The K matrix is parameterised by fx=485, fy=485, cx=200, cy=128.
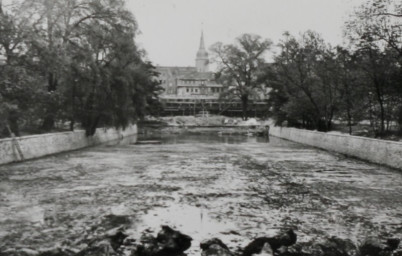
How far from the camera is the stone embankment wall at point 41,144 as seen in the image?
22109mm

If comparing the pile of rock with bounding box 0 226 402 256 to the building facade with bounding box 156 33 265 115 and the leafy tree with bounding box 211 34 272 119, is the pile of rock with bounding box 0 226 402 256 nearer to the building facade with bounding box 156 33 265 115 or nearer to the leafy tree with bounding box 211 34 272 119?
the building facade with bounding box 156 33 265 115

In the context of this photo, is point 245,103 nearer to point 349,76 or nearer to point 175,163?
point 349,76

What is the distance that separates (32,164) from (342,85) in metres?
23.1

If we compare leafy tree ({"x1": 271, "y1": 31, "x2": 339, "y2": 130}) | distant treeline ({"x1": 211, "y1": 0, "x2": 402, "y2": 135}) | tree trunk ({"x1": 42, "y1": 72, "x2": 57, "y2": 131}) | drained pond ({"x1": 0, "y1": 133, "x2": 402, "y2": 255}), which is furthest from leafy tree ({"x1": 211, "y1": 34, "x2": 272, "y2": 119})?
drained pond ({"x1": 0, "y1": 133, "x2": 402, "y2": 255})

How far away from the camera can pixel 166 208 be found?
11.1 m

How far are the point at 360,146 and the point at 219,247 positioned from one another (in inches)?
784

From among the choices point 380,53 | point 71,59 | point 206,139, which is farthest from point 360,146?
point 206,139

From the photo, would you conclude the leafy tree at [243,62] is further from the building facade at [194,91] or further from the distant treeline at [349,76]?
the distant treeline at [349,76]

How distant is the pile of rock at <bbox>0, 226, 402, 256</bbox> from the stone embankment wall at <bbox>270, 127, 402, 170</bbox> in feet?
43.9

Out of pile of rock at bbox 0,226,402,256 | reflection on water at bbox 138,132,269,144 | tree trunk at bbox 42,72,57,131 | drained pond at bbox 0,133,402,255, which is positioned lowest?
reflection on water at bbox 138,132,269,144

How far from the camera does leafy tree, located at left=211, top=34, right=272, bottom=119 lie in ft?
297

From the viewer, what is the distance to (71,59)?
107ft

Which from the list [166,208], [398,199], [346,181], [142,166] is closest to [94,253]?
[166,208]

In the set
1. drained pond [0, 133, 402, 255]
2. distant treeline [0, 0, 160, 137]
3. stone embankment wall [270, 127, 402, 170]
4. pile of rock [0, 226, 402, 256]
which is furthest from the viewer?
distant treeline [0, 0, 160, 137]
